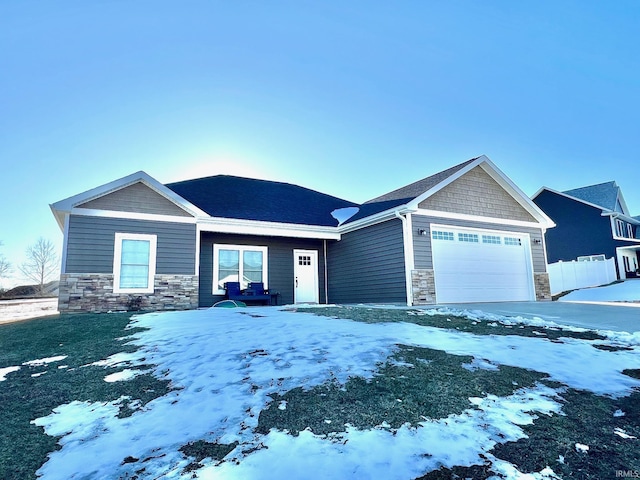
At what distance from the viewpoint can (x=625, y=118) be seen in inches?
798

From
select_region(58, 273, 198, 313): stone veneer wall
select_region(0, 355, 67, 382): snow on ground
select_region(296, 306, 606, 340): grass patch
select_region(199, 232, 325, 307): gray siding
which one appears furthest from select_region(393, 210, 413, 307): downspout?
select_region(0, 355, 67, 382): snow on ground

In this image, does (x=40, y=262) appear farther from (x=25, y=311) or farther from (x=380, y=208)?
(x=380, y=208)

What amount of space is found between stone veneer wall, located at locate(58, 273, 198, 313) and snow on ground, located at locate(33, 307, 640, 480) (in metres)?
4.91

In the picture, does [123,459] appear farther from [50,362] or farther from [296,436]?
[50,362]

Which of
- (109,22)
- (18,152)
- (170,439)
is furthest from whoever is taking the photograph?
(18,152)

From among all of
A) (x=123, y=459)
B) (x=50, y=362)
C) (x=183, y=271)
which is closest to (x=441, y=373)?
(x=123, y=459)

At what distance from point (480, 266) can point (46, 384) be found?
10.9 meters

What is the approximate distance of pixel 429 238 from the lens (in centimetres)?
1006

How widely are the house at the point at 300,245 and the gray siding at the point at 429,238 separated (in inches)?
1.4

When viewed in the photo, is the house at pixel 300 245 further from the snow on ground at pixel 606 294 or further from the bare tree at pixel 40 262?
the bare tree at pixel 40 262

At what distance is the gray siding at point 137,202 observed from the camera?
9070 mm

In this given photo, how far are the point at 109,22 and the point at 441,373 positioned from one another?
11.7 meters

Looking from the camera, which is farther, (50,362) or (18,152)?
(18,152)

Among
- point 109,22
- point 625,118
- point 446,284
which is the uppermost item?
point 625,118
